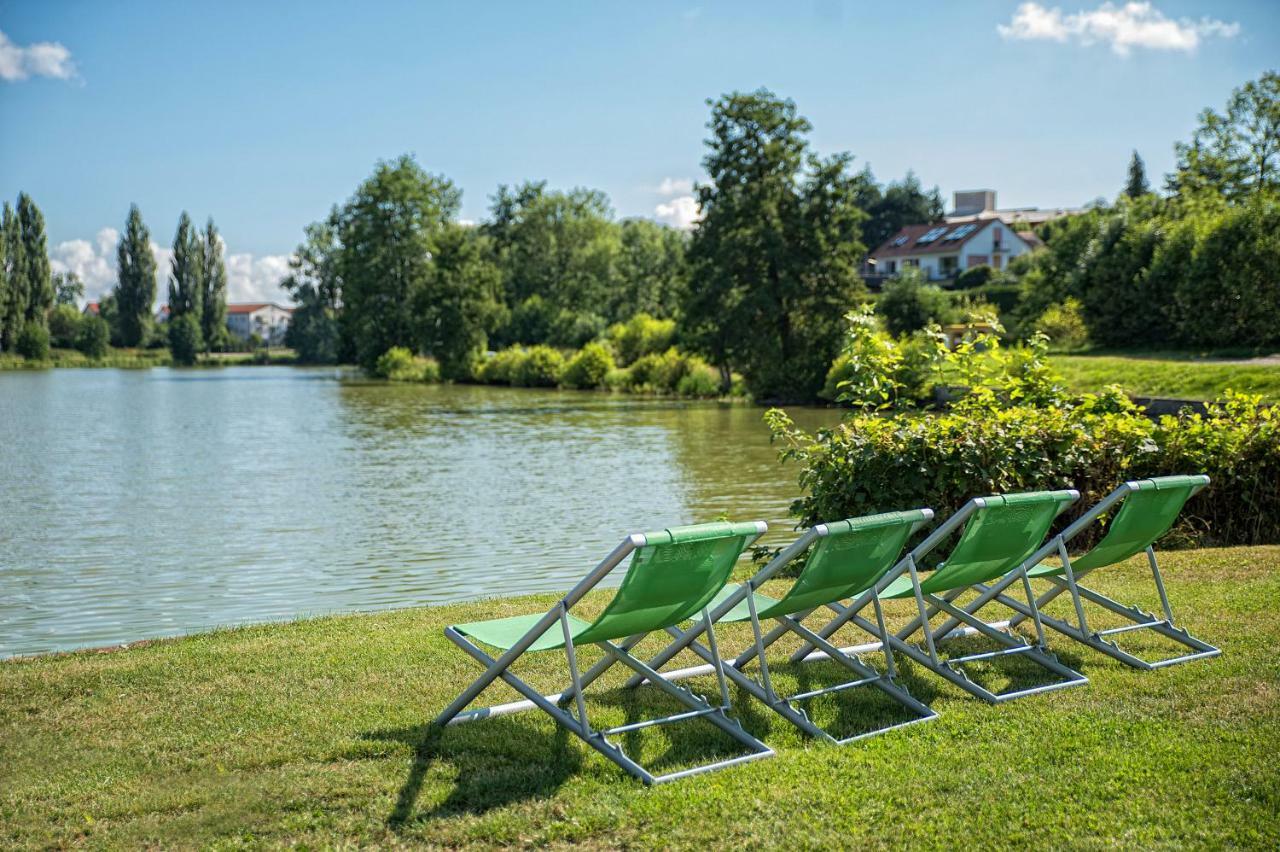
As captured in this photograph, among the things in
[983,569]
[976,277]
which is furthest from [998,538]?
[976,277]

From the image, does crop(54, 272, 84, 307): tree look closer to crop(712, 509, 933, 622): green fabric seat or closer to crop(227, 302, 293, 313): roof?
crop(227, 302, 293, 313): roof

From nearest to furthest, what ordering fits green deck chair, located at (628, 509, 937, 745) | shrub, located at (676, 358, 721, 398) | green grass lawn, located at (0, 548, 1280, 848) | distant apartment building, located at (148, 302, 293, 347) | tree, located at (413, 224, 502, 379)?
green grass lawn, located at (0, 548, 1280, 848)
green deck chair, located at (628, 509, 937, 745)
shrub, located at (676, 358, 721, 398)
tree, located at (413, 224, 502, 379)
distant apartment building, located at (148, 302, 293, 347)

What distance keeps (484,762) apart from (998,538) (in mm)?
2492

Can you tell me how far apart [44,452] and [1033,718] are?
23506 millimetres

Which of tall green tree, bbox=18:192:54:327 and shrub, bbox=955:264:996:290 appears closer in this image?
shrub, bbox=955:264:996:290

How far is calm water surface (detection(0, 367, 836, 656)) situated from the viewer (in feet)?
33.2

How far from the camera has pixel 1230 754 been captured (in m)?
4.25

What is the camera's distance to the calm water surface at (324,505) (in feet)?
33.2

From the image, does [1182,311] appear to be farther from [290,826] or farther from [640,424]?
[290,826]

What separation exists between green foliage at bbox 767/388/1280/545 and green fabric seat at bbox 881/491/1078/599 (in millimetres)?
3472

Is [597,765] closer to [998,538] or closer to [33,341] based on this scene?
[998,538]

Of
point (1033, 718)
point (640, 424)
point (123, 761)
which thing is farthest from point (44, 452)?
point (1033, 718)

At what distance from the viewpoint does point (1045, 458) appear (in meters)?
9.14

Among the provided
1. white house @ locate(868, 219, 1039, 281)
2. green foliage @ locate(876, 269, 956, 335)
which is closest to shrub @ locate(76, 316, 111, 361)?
white house @ locate(868, 219, 1039, 281)
